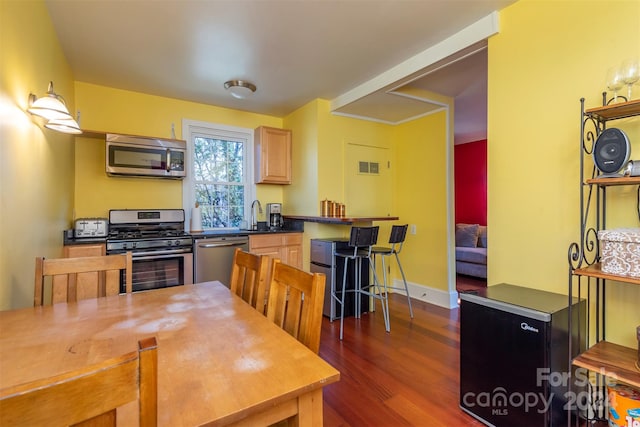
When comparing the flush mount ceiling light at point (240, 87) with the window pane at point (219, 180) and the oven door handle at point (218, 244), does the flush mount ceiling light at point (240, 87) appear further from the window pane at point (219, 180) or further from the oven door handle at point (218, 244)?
the oven door handle at point (218, 244)

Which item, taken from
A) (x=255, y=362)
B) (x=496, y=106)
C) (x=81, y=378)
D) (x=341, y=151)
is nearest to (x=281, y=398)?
(x=255, y=362)

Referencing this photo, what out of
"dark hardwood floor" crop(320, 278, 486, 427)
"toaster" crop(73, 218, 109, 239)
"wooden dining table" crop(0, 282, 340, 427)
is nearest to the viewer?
"wooden dining table" crop(0, 282, 340, 427)

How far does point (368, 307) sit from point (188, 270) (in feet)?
6.65

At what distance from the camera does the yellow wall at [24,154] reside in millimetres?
1403

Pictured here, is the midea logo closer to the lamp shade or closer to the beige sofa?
the lamp shade

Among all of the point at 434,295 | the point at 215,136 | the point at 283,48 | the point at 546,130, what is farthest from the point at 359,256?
the point at 215,136

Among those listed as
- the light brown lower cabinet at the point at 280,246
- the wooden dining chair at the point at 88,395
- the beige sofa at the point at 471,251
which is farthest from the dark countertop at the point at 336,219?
the wooden dining chair at the point at 88,395

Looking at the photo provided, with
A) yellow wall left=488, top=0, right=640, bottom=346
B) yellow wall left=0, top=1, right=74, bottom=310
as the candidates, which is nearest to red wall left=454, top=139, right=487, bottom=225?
yellow wall left=488, top=0, right=640, bottom=346

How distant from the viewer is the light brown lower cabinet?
3.60 metres

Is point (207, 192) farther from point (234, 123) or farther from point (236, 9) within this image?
point (236, 9)

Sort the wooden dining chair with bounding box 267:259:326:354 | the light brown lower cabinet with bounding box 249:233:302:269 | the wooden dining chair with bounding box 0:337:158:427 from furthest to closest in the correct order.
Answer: the light brown lower cabinet with bounding box 249:233:302:269 → the wooden dining chair with bounding box 267:259:326:354 → the wooden dining chair with bounding box 0:337:158:427

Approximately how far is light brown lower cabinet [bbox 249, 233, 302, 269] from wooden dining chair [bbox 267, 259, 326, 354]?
2187mm

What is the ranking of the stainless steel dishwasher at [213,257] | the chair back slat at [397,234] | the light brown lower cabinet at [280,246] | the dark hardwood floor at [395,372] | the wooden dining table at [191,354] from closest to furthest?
the wooden dining table at [191,354] → the dark hardwood floor at [395,372] → the chair back slat at [397,234] → the stainless steel dishwasher at [213,257] → the light brown lower cabinet at [280,246]

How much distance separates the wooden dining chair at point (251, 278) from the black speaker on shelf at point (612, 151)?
1.70 meters
